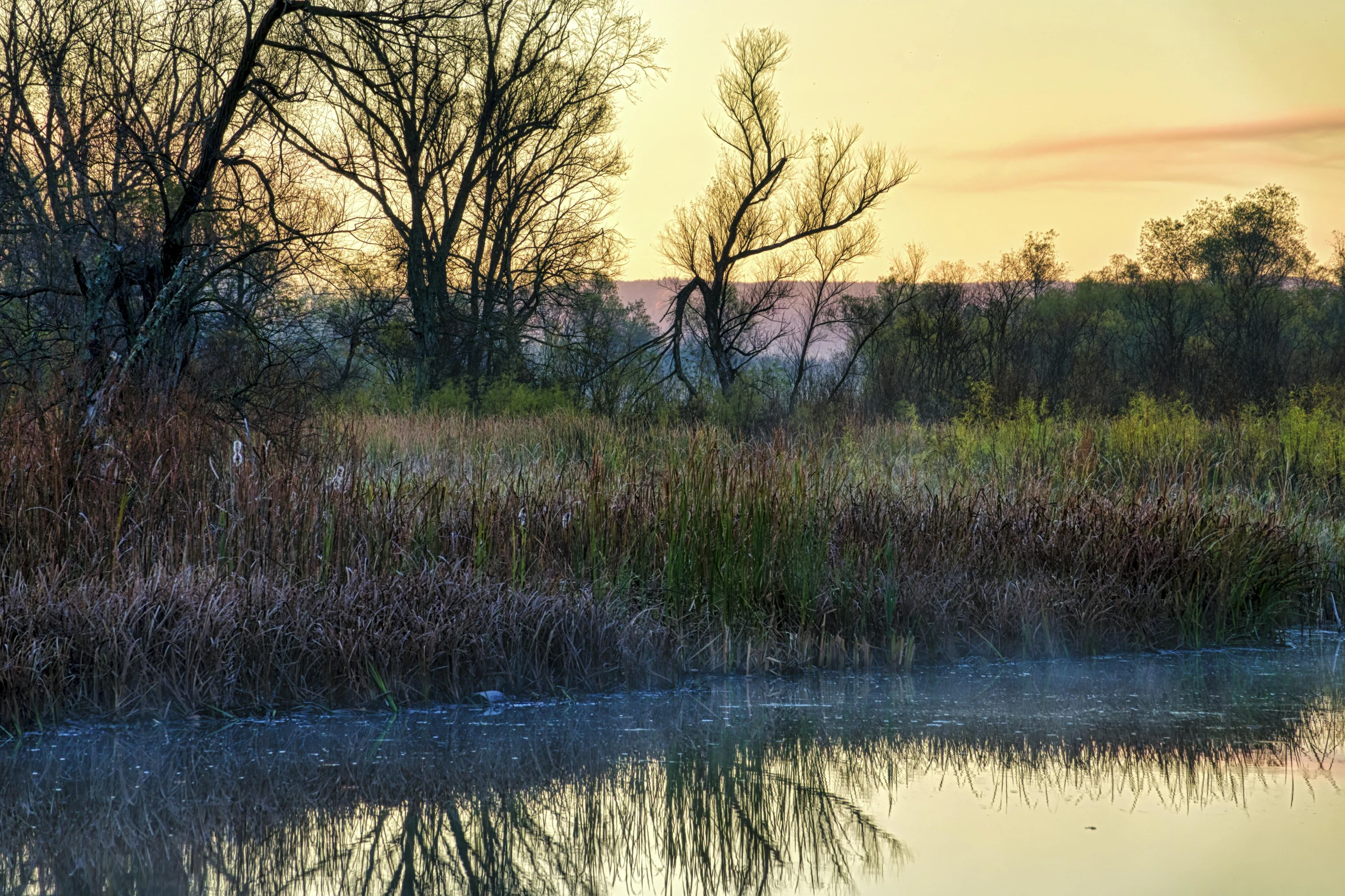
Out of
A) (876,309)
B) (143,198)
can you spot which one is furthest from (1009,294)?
(143,198)

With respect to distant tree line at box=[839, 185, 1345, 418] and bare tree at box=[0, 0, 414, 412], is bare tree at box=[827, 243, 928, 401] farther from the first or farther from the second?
bare tree at box=[0, 0, 414, 412]

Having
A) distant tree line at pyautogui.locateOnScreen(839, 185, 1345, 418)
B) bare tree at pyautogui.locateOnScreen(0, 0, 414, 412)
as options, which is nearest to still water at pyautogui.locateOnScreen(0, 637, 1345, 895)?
bare tree at pyautogui.locateOnScreen(0, 0, 414, 412)

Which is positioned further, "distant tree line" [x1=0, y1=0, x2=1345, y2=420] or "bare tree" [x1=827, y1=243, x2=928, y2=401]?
"bare tree" [x1=827, y1=243, x2=928, y2=401]

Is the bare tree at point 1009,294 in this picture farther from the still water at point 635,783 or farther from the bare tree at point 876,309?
the still water at point 635,783

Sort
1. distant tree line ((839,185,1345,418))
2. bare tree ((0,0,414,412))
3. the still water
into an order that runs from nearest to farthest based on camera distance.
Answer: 1. the still water
2. bare tree ((0,0,414,412))
3. distant tree line ((839,185,1345,418))

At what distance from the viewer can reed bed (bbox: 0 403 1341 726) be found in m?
4.80

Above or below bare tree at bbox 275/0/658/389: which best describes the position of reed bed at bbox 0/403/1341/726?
below

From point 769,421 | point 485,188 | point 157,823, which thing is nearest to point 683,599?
point 157,823

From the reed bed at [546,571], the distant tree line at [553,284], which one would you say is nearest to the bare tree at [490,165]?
the distant tree line at [553,284]

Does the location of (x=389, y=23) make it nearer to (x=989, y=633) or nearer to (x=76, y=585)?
(x=76, y=585)

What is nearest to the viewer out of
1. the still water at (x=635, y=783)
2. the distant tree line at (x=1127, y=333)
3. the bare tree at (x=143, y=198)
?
the still water at (x=635, y=783)

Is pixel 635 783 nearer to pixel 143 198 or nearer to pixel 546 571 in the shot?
pixel 546 571

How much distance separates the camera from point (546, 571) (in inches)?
227

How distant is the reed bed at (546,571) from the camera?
4.80 m
